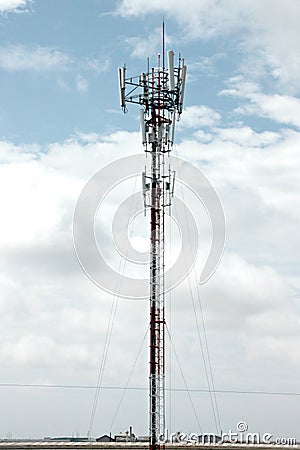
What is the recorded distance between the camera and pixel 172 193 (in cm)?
4494

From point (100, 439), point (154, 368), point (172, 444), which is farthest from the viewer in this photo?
point (100, 439)

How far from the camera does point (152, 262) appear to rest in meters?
44.0

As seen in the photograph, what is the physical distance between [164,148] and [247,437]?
69.2ft

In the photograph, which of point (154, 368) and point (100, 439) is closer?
point (154, 368)

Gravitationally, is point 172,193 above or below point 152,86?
below

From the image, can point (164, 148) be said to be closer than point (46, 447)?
Yes

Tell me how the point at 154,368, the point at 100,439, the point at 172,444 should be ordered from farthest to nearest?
1. the point at 100,439
2. the point at 172,444
3. the point at 154,368

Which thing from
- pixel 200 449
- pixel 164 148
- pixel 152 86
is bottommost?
pixel 200 449

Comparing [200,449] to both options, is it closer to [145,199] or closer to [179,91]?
[145,199]

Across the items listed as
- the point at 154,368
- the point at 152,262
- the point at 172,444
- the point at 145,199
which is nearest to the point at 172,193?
the point at 145,199

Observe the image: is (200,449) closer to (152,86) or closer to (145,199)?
(145,199)

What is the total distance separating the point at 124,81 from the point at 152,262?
11321mm

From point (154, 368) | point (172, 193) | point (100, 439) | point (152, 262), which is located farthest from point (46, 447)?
point (172, 193)

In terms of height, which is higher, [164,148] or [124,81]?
[124,81]
